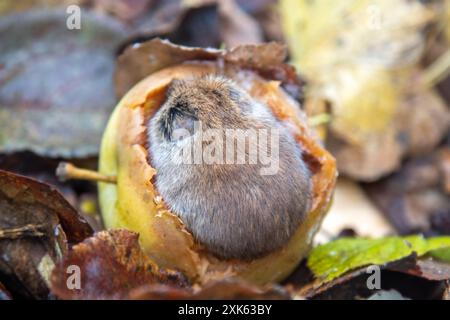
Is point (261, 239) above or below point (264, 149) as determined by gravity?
below

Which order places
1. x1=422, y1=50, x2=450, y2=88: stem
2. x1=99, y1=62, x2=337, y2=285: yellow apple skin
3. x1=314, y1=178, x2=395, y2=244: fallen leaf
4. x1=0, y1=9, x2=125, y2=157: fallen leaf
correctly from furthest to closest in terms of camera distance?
x1=422, y1=50, x2=450, y2=88: stem < x1=314, y1=178, x2=395, y2=244: fallen leaf < x1=0, y1=9, x2=125, y2=157: fallen leaf < x1=99, y1=62, x2=337, y2=285: yellow apple skin

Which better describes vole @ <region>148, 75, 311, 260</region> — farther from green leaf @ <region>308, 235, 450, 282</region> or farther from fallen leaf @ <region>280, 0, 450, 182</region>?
fallen leaf @ <region>280, 0, 450, 182</region>

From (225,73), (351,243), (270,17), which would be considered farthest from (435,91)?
(225,73)

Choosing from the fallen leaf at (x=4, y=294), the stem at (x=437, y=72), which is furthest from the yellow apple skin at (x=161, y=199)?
the stem at (x=437, y=72)

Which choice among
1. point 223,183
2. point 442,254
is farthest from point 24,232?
point 442,254

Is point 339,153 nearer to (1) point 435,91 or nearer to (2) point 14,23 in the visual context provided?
(1) point 435,91

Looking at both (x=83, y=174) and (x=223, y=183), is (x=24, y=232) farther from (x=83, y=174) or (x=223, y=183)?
(x=223, y=183)

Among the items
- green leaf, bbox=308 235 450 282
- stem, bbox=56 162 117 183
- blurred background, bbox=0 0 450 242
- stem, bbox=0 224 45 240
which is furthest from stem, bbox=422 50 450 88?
stem, bbox=0 224 45 240

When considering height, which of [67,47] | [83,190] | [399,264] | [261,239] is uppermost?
[67,47]
